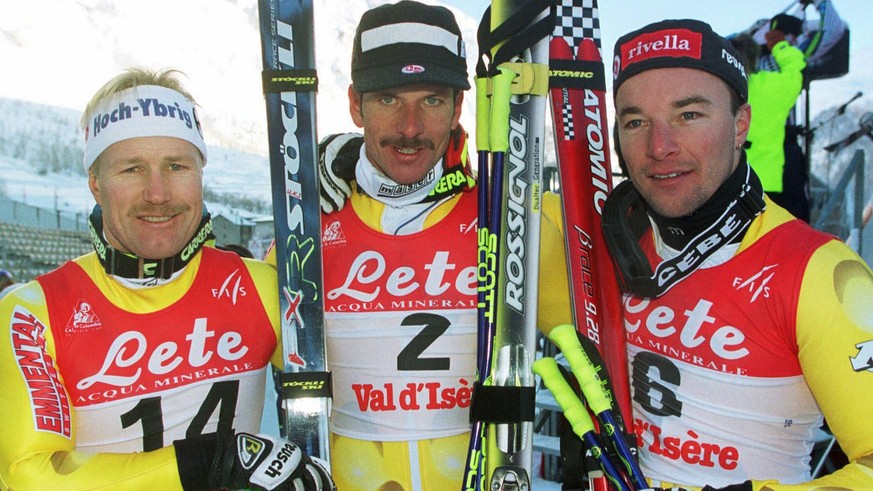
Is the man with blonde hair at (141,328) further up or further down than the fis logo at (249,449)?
further up

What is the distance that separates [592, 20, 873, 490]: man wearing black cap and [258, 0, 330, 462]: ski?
0.89 meters

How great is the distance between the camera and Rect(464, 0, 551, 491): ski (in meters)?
1.87

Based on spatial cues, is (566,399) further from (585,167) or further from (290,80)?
(290,80)

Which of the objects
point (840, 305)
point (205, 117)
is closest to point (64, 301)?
point (840, 305)

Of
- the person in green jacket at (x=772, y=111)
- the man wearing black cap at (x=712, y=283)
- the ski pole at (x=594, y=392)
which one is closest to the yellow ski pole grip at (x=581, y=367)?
the ski pole at (x=594, y=392)

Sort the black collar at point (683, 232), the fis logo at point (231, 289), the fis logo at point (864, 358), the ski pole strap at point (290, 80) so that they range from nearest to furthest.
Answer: the fis logo at point (864, 358)
the black collar at point (683, 232)
the fis logo at point (231, 289)
the ski pole strap at point (290, 80)

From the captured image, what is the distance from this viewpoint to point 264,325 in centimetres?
200

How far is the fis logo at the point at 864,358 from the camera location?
1.47 metres

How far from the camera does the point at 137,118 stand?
5.97 feet

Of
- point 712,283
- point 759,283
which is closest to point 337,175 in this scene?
point 712,283

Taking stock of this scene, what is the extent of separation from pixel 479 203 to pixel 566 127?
0.48m

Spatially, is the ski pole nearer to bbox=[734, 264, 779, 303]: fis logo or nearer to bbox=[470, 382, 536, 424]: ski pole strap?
bbox=[470, 382, 536, 424]: ski pole strap

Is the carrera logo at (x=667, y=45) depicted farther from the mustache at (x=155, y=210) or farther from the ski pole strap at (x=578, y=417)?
the mustache at (x=155, y=210)

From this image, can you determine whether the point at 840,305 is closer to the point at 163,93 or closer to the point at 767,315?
the point at 767,315
